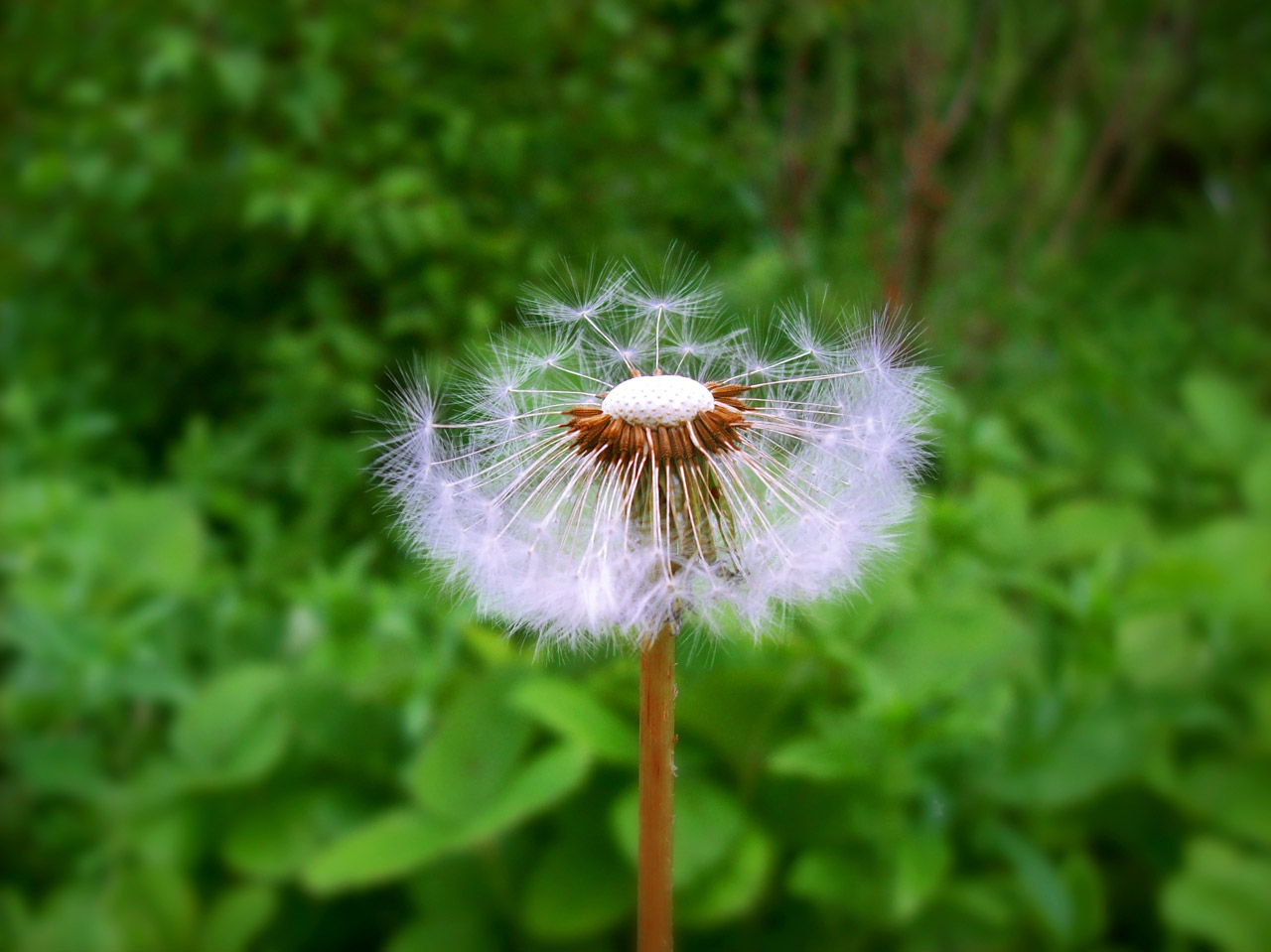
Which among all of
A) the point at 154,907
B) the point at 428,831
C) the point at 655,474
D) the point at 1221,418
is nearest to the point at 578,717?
the point at 428,831

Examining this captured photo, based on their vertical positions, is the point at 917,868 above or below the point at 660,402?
above

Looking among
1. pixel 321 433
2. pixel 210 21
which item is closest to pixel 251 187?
pixel 210 21

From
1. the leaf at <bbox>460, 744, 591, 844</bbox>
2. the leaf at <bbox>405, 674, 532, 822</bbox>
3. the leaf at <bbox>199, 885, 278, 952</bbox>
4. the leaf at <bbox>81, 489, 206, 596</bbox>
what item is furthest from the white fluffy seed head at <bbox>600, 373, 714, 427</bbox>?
the leaf at <bbox>81, 489, 206, 596</bbox>

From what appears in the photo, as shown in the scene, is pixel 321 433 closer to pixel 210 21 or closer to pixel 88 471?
pixel 88 471

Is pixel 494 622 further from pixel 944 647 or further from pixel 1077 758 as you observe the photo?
pixel 1077 758

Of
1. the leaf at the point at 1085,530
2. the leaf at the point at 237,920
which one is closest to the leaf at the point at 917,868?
the leaf at the point at 1085,530

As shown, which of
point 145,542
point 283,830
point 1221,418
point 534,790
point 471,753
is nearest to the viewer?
point 534,790

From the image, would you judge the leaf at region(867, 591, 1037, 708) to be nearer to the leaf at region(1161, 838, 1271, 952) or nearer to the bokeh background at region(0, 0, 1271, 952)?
the bokeh background at region(0, 0, 1271, 952)
